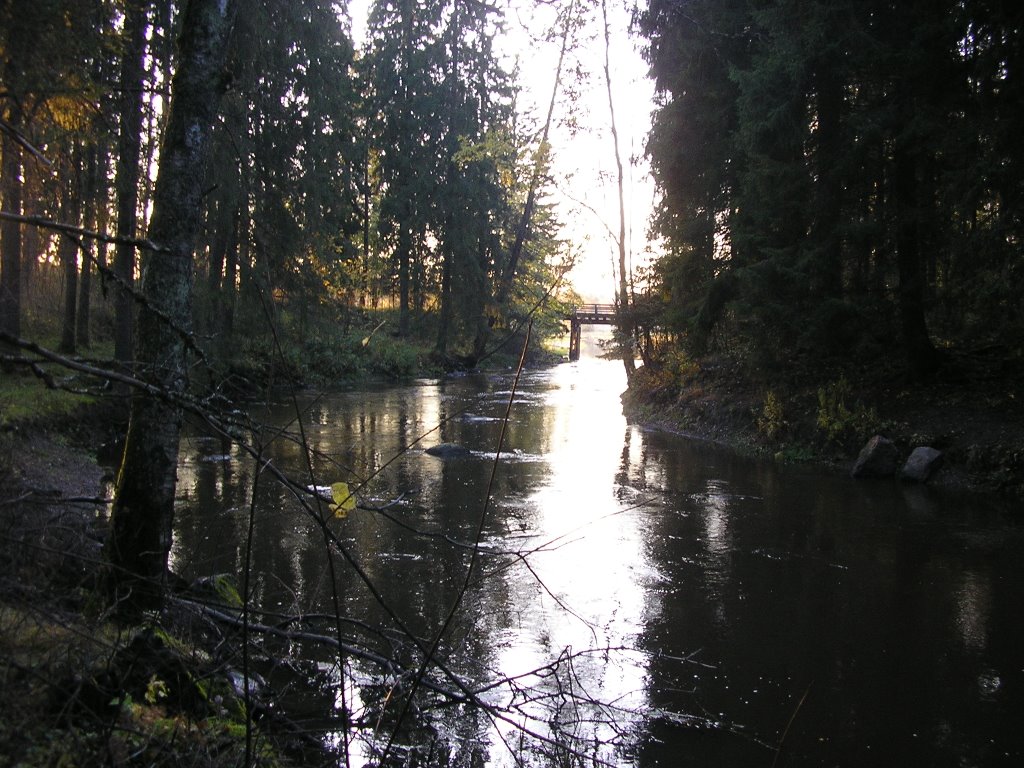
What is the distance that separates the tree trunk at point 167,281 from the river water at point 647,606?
560mm

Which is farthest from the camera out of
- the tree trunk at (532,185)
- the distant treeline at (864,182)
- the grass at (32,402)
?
the tree trunk at (532,185)

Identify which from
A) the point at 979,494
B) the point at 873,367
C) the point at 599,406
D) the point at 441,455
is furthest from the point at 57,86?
the point at 599,406

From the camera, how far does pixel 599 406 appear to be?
910 inches

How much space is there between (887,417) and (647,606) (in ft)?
28.6

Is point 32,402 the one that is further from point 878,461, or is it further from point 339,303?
point 878,461

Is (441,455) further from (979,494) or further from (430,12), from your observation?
(430,12)

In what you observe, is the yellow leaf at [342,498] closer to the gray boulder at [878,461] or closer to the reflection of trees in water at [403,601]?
the reflection of trees in water at [403,601]

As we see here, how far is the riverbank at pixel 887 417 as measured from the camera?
1111cm

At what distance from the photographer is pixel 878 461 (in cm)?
1178

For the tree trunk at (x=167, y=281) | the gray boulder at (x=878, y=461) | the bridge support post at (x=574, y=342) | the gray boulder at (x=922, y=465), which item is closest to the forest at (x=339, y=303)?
the tree trunk at (x=167, y=281)

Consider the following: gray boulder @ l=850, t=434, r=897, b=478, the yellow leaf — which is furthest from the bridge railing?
the yellow leaf

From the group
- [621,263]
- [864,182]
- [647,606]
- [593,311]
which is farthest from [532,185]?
[593,311]

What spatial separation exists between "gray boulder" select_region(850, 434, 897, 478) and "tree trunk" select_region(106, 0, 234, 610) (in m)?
10.7

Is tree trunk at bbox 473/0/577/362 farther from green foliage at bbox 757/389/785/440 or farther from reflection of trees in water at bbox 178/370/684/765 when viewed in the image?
green foliage at bbox 757/389/785/440
